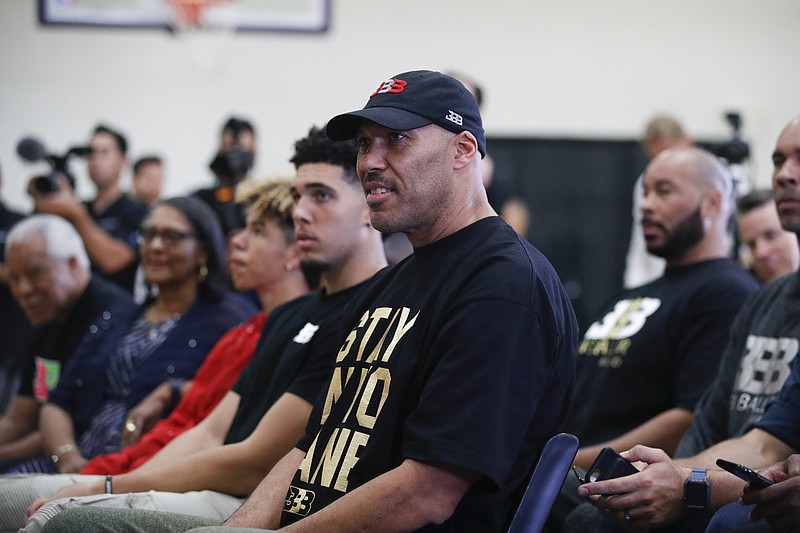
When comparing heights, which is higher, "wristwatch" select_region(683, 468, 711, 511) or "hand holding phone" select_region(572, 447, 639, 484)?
"hand holding phone" select_region(572, 447, 639, 484)

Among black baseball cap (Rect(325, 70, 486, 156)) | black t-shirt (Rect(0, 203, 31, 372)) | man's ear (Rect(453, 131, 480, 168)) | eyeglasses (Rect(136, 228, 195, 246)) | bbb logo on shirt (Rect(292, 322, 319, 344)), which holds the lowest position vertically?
black t-shirt (Rect(0, 203, 31, 372))

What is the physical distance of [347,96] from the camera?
7.27m

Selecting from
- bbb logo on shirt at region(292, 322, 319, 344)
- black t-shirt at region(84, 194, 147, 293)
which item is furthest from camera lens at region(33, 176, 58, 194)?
bbb logo on shirt at region(292, 322, 319, 344)

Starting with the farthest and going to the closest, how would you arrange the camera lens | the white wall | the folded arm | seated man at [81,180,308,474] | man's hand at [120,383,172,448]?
the white wall, the camera lens, the folded arm, man's hand at [120,383,172,448], seated man at [81,180,308,474]

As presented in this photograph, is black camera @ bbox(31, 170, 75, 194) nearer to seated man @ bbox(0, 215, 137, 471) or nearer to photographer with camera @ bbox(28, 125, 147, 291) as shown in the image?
photographer with camera @ bbox(28, 125, 147, 291)

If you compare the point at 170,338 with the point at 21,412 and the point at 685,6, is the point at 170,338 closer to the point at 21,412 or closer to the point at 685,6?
the point at 21,412

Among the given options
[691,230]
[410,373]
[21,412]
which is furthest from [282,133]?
[410,373]

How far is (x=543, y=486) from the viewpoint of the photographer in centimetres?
159

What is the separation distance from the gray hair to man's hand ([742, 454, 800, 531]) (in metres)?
2.67

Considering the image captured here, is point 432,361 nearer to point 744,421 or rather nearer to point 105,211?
point 744,421

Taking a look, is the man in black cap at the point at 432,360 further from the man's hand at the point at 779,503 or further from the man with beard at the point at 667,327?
the man with beard at the point at 667,327

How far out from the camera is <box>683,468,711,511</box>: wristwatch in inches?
70.9

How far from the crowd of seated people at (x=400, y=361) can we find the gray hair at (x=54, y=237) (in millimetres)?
17

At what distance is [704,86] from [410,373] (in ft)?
20.5
